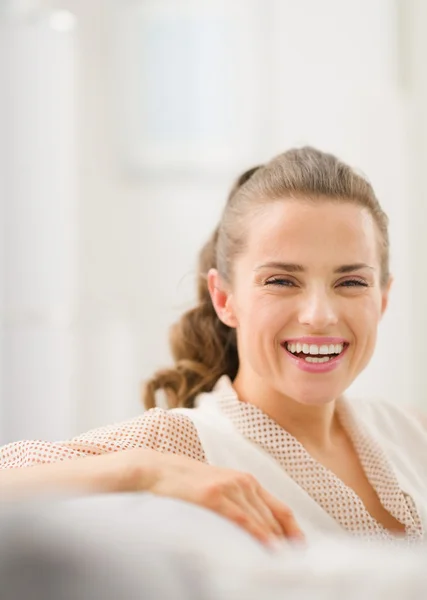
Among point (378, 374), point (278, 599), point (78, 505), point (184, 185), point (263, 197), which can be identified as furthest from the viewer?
point (184, 185)

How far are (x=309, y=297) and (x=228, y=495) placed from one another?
1.67 ft

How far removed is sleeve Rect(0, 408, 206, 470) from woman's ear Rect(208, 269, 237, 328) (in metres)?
0.24

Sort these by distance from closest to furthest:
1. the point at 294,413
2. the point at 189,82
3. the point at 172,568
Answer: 1. the point at 172,568
2. the point at 294,413
3. the point at 189,82

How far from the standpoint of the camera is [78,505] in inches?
28.6

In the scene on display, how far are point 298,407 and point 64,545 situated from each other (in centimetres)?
102

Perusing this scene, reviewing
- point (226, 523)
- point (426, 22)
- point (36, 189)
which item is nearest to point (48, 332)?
point (36, 189)

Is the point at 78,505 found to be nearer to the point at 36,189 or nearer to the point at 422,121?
the point at 36,189

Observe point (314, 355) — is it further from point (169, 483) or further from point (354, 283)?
point (169, 483)

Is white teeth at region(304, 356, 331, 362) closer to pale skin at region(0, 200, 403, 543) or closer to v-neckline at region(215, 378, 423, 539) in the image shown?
pale skin at region(0, 200, 403, 543)

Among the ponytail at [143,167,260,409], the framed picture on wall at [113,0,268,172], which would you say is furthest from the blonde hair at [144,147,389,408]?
the framed picture on wall at [113,0,268,172]

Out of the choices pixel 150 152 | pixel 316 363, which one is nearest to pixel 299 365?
pixel 316 363

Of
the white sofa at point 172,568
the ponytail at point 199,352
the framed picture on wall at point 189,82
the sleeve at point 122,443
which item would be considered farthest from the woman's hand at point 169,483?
the framed picture on wall at point 189,82

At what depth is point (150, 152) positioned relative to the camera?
3.67 metres

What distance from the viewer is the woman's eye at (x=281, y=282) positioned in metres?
1.50
